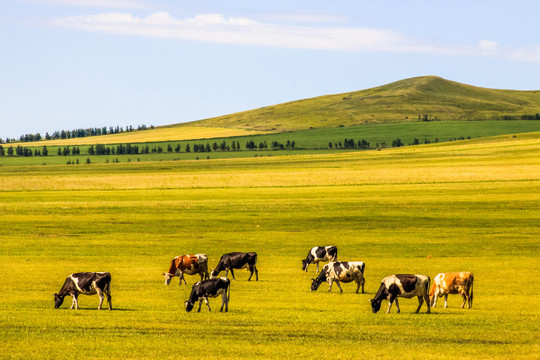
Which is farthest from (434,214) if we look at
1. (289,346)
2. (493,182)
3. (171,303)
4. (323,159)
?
(323,159)

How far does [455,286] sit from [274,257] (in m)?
16.4

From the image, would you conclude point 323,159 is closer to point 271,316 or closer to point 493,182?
point 493,182

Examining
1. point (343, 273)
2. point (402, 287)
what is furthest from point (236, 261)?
point (402, 287)

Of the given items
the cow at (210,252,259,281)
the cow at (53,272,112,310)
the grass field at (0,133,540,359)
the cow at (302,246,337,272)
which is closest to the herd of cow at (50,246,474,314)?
the cow at (53,272,112,310)

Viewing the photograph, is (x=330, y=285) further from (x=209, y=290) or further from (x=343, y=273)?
(x=209, y=290)

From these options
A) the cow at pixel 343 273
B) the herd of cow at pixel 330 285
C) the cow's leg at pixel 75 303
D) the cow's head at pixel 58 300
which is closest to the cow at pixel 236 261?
the herd of cow at pixel 330 285

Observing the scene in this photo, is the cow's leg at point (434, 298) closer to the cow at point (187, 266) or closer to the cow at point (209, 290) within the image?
the cow at point (209, 290)

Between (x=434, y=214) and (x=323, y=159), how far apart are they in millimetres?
107352

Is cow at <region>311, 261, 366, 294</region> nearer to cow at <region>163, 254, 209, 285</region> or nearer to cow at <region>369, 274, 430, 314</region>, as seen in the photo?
cow at <region>369, 274, 430, 314</region>

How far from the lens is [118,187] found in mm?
96188

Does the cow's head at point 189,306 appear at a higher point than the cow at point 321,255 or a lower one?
higher

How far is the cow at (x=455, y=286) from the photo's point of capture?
2534cm

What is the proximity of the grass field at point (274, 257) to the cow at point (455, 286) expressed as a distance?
0.59 meters

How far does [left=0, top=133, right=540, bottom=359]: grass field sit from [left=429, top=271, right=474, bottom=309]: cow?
1.95 ft
